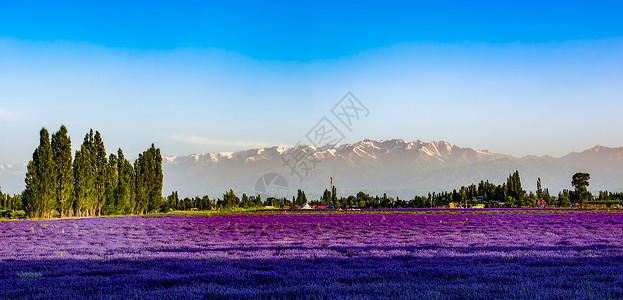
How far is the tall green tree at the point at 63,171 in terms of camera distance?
61.9 meters

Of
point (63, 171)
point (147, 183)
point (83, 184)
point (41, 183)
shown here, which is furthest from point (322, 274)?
point (147, 183)

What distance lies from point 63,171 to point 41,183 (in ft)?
15.0

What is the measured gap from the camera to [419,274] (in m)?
11.3

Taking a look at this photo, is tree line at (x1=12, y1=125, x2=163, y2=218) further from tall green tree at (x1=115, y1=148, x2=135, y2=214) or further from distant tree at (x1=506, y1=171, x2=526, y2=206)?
distant tree at (x1=506, y1=171, x2=526, y2=206)

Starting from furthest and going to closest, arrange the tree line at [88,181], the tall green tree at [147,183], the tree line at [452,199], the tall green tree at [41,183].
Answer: the tree line at [452,199], the tall green tree at [147,183], the tree line at [88,181], the tall green tree at [41,183]

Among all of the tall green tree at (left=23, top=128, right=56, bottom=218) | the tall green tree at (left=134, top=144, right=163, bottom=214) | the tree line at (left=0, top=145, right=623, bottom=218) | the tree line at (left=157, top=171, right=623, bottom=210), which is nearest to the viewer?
the tall green tree at (left=23, top=128, right=56, bottom=218)

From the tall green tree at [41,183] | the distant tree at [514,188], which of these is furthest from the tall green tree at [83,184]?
the distant tree at [514,188]

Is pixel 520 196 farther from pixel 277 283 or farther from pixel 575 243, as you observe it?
pixel 277 283

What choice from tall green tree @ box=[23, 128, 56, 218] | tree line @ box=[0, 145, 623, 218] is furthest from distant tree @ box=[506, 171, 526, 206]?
tall green tree @ box=[23, 128, 56, 218]

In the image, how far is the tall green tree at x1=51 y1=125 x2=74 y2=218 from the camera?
61.9 m

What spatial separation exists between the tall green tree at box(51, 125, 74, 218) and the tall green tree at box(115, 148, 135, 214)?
1131cm

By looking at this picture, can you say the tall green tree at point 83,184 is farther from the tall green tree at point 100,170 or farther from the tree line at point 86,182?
the tall green tree at point 100,170

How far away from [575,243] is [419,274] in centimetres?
1223

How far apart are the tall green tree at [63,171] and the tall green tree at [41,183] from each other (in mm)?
1643
